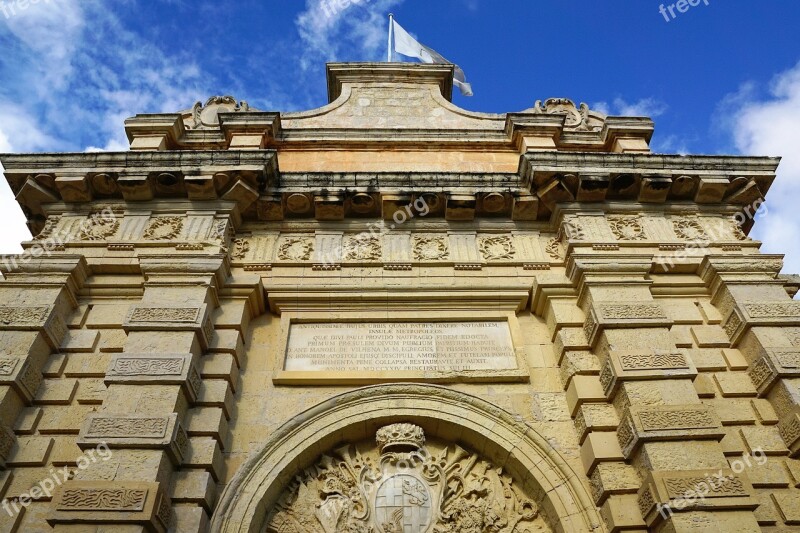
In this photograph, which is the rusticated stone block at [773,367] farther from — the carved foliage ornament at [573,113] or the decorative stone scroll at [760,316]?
the carved foliage ornament at [573,113]

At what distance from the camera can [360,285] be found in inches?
357

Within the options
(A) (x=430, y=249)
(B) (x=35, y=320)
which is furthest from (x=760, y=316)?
(B) (x=35, y=320)

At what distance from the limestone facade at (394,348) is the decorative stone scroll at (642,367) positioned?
27mm

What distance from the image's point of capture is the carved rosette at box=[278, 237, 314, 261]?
31.3 ft

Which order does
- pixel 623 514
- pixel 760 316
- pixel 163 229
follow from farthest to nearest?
pixel 163 229 < pixel 760 316 < pixel 623 514

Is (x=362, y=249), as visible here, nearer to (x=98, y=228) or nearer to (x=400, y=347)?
(x=400, y=347)

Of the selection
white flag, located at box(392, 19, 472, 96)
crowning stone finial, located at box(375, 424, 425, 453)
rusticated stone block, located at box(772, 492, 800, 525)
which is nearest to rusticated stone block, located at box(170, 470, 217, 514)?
crowning stone finial, located at box(375, 424, 425, 453)

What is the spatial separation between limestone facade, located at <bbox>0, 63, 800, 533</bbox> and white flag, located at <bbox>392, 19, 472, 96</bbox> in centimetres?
616

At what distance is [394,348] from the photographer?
861 centimetres

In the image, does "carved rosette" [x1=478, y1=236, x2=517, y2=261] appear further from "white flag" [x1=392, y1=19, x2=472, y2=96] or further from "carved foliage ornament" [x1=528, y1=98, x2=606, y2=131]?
"white flag" [x1=392, y1=19, x2=472, y2=96]

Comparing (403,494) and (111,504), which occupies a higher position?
(403,494)

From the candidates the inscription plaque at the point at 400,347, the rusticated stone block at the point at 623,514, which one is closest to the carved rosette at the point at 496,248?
the inscription plaque at the point at 400,347

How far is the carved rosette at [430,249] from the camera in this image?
31.3 ft

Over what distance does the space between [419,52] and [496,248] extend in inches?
343
